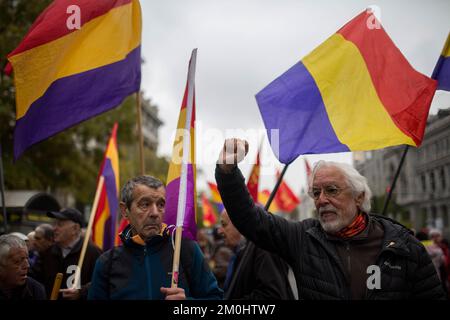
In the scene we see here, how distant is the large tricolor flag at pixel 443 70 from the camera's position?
13.1 ft

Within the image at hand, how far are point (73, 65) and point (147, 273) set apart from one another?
2.40m

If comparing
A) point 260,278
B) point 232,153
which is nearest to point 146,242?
point 232,153

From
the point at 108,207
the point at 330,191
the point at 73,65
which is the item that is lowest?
the point at 108,207

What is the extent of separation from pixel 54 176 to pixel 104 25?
1584 centimetres

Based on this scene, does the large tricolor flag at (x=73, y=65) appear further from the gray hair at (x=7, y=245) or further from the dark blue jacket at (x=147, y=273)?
the dark blue jacket at (x=147, y=273)

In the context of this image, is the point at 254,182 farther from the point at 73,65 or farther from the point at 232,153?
the point at 232,153

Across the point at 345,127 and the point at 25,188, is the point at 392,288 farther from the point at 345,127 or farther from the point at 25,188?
the point at 25,188

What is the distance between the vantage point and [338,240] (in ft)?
9.78

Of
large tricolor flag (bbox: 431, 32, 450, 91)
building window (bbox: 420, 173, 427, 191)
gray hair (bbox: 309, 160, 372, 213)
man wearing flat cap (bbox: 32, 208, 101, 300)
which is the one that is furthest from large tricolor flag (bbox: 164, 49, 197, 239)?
building window (bbox: 420, 173, 427, 191)

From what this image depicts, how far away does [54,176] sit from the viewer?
19672 mm

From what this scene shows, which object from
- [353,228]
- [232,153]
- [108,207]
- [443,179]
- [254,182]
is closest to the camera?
[232,153]

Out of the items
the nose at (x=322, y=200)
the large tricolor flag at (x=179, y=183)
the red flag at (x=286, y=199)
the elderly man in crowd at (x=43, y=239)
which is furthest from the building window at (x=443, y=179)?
the red flag at (x=286, y=199)

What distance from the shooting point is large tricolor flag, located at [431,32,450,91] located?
4000mm

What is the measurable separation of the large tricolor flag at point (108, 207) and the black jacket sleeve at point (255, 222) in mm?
4362
